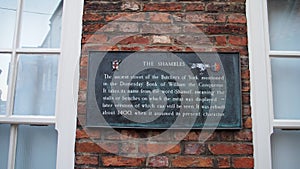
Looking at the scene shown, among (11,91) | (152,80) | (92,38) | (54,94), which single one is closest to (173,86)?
(152,80)

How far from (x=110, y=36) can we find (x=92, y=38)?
0.12 metres

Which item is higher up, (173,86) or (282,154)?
(173,86)

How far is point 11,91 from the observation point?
6.88ft

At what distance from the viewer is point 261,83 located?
2.04 metres

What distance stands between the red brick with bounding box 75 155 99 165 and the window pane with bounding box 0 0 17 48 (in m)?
0.95

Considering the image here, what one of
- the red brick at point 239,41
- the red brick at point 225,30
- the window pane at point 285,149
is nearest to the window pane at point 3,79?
the red brick at point 225,30

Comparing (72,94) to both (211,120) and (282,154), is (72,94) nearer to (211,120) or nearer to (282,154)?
(211,120)

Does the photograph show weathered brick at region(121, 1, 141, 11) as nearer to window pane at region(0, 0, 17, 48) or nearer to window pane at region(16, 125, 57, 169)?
window pane at region(0, 0, 17, 48)

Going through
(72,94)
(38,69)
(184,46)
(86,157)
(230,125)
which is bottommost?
(86,157)

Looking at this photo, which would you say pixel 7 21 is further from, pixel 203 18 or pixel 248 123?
pixel 248 123

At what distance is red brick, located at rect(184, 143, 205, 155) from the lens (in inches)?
77.1

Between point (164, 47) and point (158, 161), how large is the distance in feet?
2.47

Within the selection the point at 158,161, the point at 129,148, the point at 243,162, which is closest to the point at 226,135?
the point at 243,162

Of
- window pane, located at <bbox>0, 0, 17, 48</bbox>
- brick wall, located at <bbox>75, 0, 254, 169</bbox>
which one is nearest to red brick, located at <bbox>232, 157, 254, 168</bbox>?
brick wall, located at <bbox>75, 0, 254, 169</bbox>
